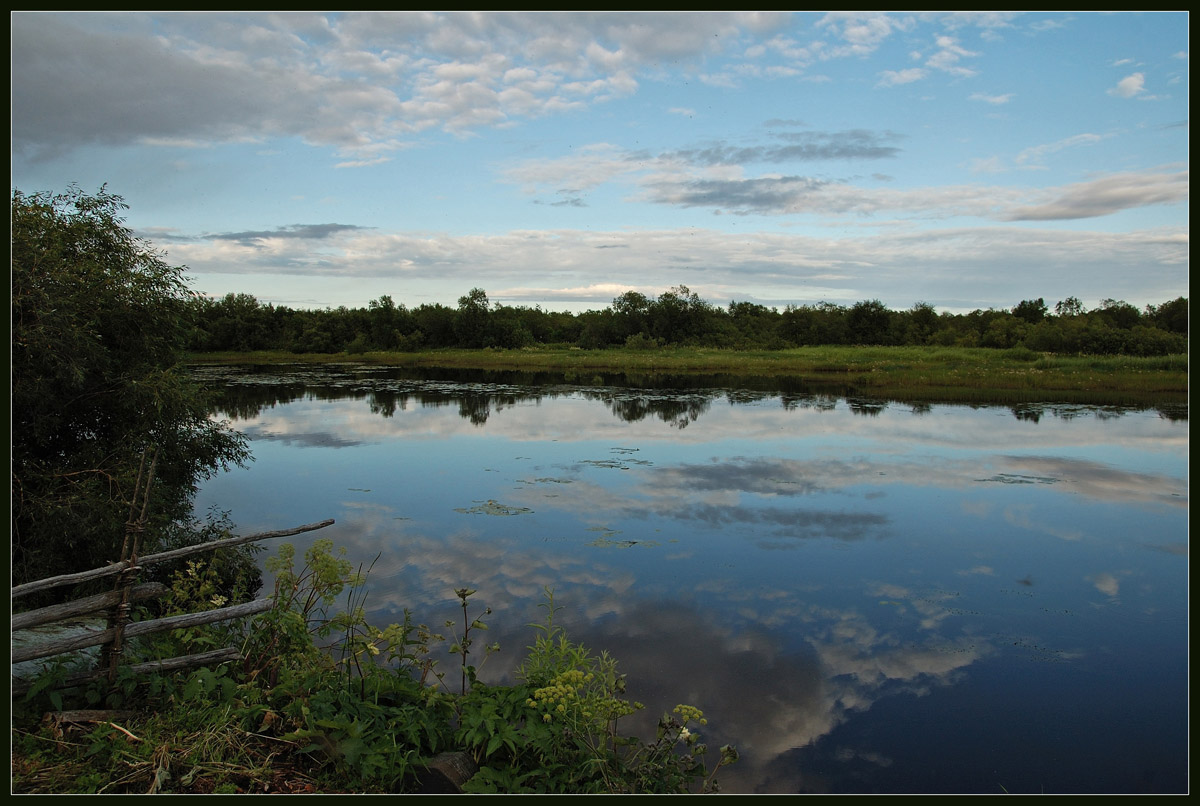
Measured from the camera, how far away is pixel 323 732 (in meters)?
4.41

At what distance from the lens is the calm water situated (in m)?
5.91

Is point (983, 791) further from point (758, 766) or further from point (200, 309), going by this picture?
point (200, 309)

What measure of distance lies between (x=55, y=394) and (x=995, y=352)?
53116 mm

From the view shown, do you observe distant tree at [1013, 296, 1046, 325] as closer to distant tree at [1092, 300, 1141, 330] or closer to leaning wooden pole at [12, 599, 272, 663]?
distant tree at [1092, 300, 1141, 330]

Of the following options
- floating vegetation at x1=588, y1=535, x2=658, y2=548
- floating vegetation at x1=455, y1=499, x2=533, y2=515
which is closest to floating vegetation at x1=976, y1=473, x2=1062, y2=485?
floating vegetation at x1=588, y1=535, x2=658, y2=548

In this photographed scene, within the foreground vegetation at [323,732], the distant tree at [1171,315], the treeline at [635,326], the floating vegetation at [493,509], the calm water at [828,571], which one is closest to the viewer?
the foreground vegetation at [323,732]

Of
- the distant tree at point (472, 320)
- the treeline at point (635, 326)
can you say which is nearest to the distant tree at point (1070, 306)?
the treeline at point (635, 326)

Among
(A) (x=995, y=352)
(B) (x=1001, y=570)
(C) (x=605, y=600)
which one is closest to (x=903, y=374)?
(A) (x=995, y=352)

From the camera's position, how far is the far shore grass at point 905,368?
3303 cm

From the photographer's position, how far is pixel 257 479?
50.4ft

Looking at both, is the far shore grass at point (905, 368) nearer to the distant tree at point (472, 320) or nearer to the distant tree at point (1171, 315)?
the distant tree at point (472, 320)

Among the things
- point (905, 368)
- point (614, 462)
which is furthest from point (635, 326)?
point (614, 462)

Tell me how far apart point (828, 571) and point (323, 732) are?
720 cm

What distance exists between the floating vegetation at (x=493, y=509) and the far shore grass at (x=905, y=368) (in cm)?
2395
